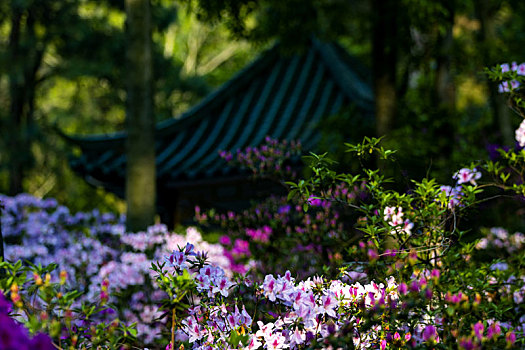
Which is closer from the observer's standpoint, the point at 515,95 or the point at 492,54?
the point at 515,95

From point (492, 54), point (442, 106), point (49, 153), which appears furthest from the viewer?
point (49, 153)

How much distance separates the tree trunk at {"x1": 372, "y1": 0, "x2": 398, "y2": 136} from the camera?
649cm

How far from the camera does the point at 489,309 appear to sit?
268 cm

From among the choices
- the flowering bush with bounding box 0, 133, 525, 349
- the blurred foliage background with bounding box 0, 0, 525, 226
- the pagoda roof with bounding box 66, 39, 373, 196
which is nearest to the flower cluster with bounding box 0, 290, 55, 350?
the flowering bush with bounding box 0, 133, 525, 349

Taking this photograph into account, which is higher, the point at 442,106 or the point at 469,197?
the point at 442,106

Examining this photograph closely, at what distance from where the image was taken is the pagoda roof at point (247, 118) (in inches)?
304

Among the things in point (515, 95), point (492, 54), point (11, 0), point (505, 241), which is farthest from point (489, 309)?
point (11, 0)

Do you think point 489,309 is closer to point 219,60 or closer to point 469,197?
point 469,197

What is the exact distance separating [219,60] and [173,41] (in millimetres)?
2123

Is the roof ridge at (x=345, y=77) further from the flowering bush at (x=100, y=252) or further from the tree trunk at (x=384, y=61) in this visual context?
the flowering bush at (x=100, y=252)

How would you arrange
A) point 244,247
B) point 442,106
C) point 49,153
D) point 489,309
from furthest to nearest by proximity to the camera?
point 49,153
point 442,106
point 244,247
point 489,309

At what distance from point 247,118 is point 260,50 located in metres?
6.58

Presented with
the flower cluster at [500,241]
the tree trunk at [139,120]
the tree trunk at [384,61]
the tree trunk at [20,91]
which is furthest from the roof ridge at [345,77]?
the tree trunk at [20,91]

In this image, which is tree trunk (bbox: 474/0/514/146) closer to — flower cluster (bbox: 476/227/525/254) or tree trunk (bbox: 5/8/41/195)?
flower cluster (bbox: 476/227/525/254)
